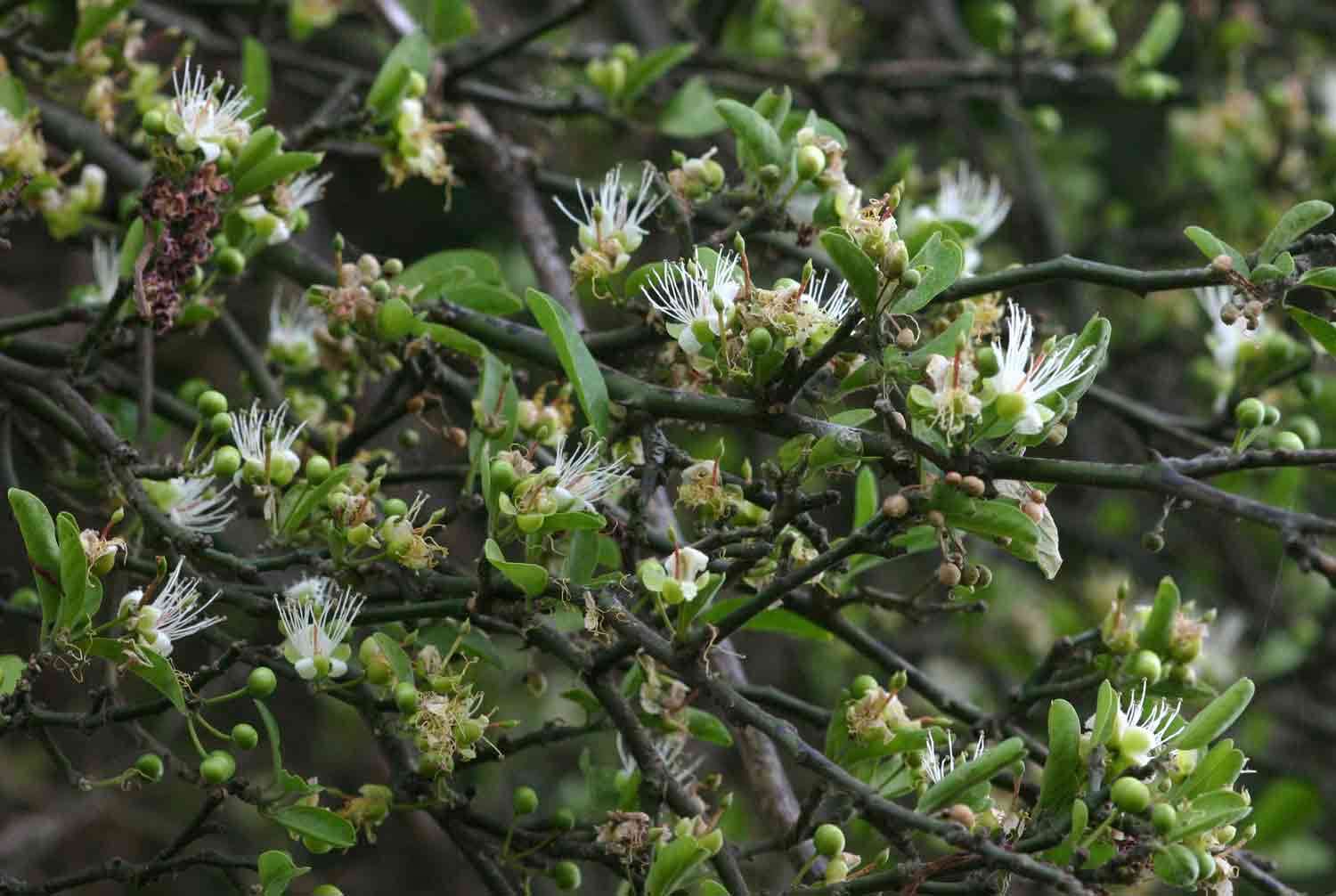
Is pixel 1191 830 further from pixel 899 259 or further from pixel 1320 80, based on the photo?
pixel 1320 80

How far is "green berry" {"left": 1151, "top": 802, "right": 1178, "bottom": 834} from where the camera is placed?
4.83ft

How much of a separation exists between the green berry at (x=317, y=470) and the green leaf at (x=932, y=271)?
72 cm

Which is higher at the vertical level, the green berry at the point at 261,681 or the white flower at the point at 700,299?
the white flower at the point at 700,299

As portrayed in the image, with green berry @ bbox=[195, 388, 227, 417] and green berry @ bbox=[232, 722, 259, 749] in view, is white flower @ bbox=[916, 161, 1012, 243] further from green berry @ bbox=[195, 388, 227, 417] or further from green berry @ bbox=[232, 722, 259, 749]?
green berry @ bbox=[232, 722, 259, 749]

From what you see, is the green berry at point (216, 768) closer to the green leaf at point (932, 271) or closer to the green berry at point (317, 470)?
the green berry at point (317, 470)

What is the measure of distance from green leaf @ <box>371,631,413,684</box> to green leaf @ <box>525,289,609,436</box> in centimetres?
36

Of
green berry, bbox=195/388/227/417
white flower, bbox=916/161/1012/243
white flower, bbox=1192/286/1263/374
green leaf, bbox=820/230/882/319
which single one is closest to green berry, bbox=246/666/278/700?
green berry, bbox=195/388/227/417

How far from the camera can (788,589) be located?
1534 mm

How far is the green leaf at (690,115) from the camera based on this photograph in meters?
2.60

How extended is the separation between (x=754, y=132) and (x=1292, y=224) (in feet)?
2.11

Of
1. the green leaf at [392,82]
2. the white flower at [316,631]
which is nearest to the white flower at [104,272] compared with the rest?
the green leaf at [392,82]

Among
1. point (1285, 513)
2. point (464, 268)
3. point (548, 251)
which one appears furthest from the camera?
point (548, 251)

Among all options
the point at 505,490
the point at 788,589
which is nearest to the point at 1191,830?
the point at 788,589

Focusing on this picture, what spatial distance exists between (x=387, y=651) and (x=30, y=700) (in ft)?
1.35
